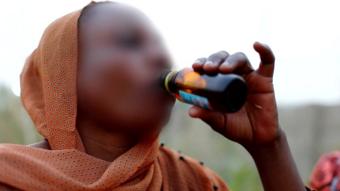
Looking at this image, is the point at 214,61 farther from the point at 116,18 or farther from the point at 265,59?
the point at 116,18

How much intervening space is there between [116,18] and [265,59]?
1.67 feet

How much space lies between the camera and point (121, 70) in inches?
97.0

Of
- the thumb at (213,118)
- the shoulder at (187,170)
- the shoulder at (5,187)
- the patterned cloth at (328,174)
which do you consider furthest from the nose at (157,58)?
the patterned cloth at (328,174)

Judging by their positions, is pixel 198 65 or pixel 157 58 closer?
pixel 198 65

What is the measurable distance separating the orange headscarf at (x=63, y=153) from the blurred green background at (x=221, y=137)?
708 centimetres

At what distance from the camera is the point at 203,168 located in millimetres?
2836

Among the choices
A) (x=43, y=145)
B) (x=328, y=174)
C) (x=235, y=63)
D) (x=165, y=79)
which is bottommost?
(x=328, y=174)

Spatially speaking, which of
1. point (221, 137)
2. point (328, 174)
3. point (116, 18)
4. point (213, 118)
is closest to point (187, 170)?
point (213, 118)

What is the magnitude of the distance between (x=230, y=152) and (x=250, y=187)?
2.62 meters

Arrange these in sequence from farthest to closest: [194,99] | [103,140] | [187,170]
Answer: [187,170], [103,140], [194,99]

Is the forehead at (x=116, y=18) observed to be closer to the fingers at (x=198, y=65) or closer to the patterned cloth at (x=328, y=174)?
the fingers at (x=198, y=65)

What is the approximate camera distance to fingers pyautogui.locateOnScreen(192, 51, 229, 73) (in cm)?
216

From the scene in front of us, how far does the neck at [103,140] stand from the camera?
8.36ft

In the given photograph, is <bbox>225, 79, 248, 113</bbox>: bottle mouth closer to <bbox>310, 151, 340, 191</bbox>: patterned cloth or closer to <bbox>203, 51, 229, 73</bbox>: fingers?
<bbox>203, 51, 229, 73</bbox>: fingers
